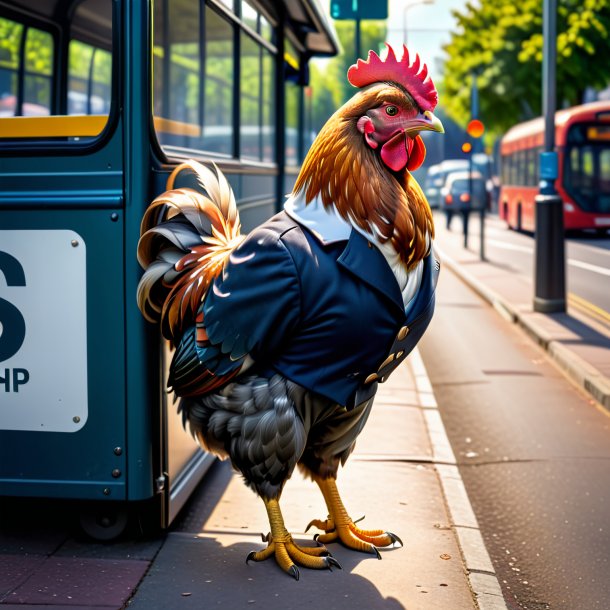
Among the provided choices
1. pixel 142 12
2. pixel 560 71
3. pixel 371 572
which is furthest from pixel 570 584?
pixel 560 71

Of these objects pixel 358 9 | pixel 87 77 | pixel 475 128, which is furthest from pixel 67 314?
pixel 475 128

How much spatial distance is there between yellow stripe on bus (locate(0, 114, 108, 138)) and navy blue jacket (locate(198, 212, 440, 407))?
950 mm

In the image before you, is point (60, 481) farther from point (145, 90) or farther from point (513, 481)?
point (513, 481)

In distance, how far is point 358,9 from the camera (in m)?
13.1

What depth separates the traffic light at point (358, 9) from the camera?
13.0 metres

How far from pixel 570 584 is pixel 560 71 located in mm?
38826

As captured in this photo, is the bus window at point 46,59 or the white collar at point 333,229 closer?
the white collar at point 333,229

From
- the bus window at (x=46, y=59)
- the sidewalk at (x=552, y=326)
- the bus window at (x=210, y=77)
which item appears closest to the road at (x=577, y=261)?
the sidewalk at (x=552, y=326)

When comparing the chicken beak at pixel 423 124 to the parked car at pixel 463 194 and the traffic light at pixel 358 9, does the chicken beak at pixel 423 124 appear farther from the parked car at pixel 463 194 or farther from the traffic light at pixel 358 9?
the parked car at pixel 463 194

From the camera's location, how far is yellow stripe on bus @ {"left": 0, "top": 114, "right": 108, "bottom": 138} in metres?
4.54

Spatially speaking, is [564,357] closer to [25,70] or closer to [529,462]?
[529,462]

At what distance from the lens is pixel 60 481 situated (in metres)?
4.57

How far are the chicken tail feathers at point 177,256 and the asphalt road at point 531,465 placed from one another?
6.12 feet

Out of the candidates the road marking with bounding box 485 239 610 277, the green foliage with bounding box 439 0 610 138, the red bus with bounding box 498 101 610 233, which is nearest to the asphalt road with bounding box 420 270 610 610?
the road marking with bounding box 485 239 610 277
